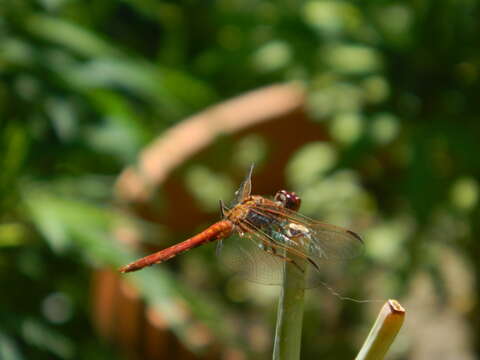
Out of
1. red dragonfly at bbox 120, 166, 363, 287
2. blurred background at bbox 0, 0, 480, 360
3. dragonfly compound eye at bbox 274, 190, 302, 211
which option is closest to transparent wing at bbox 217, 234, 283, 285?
red dragonfly at bbox 120, 166, 363, 287

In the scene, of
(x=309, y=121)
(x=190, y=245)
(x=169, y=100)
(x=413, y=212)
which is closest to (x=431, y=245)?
(x=413, y=212)

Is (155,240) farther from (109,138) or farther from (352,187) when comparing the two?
(352,187)

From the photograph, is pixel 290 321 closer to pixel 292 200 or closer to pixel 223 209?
pixel 292 200

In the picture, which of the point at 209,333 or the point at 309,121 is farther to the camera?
the point at 309,121

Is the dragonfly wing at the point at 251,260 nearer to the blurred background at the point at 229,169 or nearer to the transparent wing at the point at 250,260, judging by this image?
the transparent wing at the point at 250,260

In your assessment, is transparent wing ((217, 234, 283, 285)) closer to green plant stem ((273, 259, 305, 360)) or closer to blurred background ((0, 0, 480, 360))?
green plant stem ((273, 259, 305, 360))

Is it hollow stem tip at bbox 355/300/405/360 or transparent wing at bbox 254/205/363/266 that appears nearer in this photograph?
hollow stem tip at bbox 355/300/405/360
